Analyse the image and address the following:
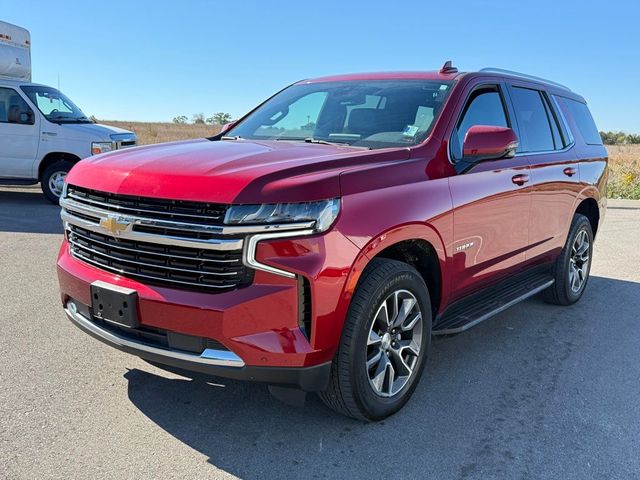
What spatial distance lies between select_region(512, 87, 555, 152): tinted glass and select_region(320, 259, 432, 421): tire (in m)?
1.99

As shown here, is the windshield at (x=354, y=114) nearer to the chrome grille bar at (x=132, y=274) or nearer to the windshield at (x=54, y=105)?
the chrome grille bar at (x=132, y=274)

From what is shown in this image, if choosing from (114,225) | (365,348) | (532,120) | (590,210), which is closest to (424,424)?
(365,348)

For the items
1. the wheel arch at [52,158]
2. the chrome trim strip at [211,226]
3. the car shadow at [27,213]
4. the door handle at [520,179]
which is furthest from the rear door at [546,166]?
the wheel arch at [52,158]

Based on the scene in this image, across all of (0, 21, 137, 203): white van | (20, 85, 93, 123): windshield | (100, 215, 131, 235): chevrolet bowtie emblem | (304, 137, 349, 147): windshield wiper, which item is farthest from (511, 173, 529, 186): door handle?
(20, 85, 93, 123): windshield

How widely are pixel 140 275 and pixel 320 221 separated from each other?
3.13 ft

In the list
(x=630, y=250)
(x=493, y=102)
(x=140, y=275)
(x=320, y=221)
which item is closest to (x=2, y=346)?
(x=140, y=275)

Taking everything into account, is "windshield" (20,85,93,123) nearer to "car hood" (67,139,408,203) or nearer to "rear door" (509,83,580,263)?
"car hood" (67,139,408,203)

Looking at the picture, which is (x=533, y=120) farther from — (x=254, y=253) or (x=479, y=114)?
(x=254, y=253)

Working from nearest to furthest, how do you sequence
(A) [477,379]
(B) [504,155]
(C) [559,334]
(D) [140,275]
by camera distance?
(D) [140,275] < (A) [477,379] < (B) [504,155] < (C) [559,334]

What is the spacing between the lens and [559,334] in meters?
4.89

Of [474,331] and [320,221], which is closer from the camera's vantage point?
[320,221]

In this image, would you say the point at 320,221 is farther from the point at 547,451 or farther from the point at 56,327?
the point at 56,327

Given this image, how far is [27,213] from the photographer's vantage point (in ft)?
32.2

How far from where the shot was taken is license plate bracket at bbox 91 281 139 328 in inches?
113
